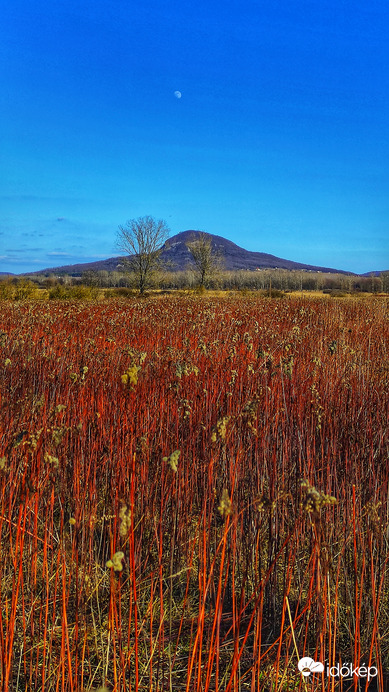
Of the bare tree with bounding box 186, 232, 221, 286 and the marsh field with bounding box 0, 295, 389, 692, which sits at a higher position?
the bare tree with bounding box 186, 232, 221, 286

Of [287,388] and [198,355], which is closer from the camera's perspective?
[287,388]

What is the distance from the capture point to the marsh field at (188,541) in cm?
142

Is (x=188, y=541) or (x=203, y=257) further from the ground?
(x=203, y=257)

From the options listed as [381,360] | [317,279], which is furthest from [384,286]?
[381,360]

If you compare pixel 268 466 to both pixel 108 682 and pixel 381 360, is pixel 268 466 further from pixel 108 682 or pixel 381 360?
pixel 381 360

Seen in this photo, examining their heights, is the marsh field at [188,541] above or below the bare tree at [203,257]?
below

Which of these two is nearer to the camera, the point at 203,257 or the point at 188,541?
the point at 188,541

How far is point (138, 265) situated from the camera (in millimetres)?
46500

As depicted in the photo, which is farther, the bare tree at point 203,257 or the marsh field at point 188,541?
the bare tree at point 203,257

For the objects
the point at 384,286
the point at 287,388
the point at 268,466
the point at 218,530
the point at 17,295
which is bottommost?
the point at 218,530

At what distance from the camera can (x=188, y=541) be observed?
2.28 meters

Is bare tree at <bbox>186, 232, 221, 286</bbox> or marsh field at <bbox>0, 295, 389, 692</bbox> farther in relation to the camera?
bare tree at <bbox>186, 232, 221, 286</bbox>

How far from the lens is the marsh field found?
1.42 m

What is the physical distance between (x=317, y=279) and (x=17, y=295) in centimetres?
7343
